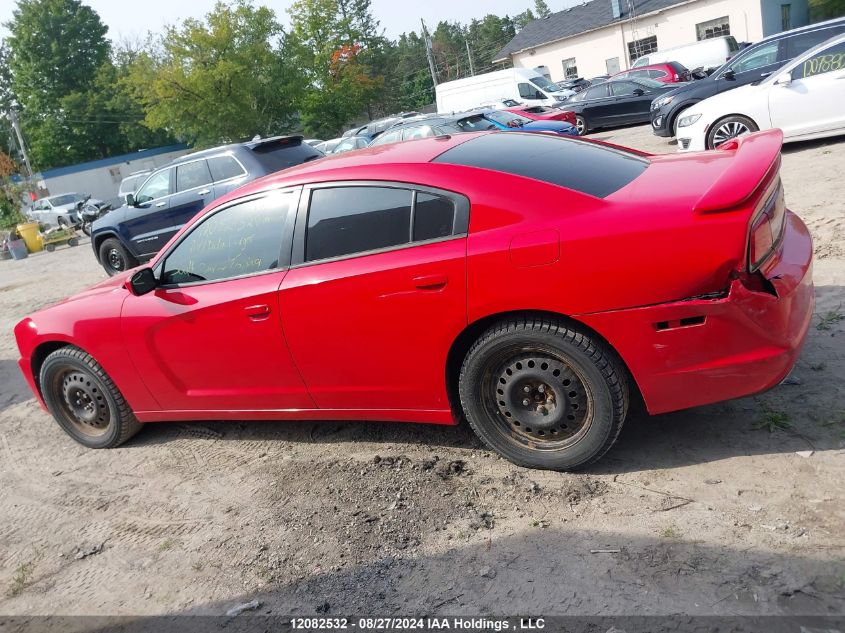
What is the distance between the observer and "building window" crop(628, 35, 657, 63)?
40906 millimetres

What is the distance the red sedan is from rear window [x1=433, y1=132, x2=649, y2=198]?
0.02 m

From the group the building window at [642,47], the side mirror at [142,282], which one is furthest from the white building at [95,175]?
the side mirror at [142,282]

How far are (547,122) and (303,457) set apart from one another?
556 inches

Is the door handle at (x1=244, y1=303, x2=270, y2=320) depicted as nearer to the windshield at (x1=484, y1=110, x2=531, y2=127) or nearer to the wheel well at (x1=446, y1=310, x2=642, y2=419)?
the wheel well at (x1=446, y1=310, x2=642, y2=419)

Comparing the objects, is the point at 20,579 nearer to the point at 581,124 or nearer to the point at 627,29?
the point at 581,124

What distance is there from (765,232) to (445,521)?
1.92 metres

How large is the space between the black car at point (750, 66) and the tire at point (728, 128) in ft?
4.98

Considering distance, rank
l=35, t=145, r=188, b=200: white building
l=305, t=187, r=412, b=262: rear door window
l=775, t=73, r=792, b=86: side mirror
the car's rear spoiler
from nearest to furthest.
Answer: the car's rear spoiler, l=305, t=187, r=412, b=262: rear door window, l=775, t=73, r=792, b=86: side mirror, l=35, t=145, r=188, b=200: white building

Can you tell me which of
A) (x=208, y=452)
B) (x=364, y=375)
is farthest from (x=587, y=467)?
(x=208, y=452)

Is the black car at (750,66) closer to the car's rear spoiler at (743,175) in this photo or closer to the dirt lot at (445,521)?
the car's rear spoiler at (743,175)

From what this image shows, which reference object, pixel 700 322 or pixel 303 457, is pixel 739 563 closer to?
pixel 700 322

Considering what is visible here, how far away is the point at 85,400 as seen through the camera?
5.13 metres

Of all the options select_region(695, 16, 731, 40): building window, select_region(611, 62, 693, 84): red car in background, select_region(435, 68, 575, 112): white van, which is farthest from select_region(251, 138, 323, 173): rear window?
select_region(695, 16, 731, 40): building window

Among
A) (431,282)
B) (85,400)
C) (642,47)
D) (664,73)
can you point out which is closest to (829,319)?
(431,282)
